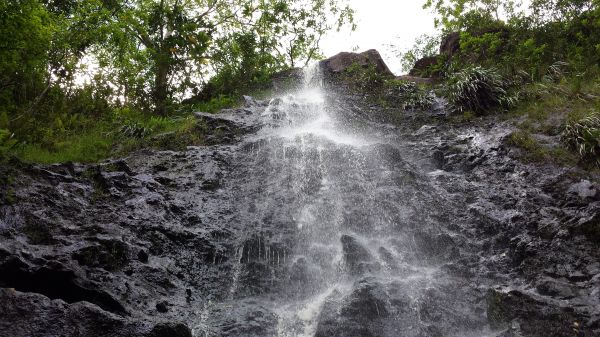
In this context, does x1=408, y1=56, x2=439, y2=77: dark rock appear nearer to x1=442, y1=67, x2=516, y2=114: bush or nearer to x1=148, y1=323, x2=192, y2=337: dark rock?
x1=442, y1=67, x2=516, y2=114: bush

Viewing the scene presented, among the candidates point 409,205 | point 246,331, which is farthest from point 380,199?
point 246,331

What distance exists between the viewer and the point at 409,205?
317 inches

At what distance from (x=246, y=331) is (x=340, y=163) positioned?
15.8 feet

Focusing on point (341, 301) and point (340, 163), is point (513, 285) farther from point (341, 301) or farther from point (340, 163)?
point (340, 163)

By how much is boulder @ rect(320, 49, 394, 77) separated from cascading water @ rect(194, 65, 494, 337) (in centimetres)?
669

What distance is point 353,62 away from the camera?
1734 cm

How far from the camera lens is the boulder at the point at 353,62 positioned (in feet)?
55.7

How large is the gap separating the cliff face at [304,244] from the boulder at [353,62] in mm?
7759

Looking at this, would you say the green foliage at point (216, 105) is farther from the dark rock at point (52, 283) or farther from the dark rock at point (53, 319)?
the dark rock at point (53, 319)

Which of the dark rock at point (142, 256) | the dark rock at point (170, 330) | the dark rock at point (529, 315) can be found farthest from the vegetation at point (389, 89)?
the dark rock at point (170, 330)

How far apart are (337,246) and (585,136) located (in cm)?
508

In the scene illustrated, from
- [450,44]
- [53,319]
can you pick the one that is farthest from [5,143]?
[450,44]

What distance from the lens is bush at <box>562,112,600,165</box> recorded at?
25.3ft

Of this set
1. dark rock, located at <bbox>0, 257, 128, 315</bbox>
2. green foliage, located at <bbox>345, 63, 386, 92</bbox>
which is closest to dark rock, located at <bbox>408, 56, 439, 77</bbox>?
green foliage, located at <bbox>345, 63, 386, 92</bbox>
